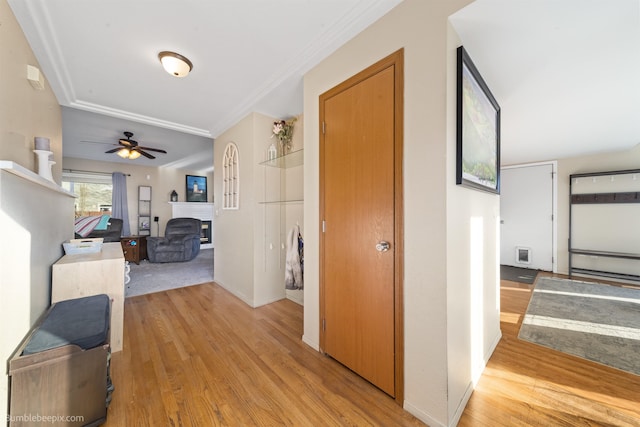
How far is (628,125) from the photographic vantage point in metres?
2.99

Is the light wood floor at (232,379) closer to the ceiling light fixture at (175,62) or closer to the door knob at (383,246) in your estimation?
the door knob at (383,246)

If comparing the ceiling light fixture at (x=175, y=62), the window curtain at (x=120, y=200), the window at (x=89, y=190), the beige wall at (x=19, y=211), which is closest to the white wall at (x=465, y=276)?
the ceiling light fixture at (x=175, y=62)

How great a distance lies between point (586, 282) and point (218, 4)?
6.23 meters

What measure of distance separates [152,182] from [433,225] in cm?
770

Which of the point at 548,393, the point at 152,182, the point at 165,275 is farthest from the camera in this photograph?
the point at 152,182

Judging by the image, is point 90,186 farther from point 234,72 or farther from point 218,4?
point 218,4

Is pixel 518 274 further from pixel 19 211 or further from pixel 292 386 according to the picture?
pixel 19 211

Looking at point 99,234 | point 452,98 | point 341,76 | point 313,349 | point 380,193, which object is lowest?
point 313,349

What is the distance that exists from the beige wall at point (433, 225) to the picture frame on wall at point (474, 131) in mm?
56

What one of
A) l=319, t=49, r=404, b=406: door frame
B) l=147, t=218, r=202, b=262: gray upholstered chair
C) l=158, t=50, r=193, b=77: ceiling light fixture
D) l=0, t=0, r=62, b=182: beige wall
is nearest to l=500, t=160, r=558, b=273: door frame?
l=319, t=49, r=404, b=406: door frame

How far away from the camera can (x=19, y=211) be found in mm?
1376

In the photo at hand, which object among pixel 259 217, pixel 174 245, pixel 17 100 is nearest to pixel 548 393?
pixel 259 217

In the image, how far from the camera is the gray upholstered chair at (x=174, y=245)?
5469 millimetres

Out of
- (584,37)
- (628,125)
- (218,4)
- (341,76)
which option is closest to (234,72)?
(218,4)
